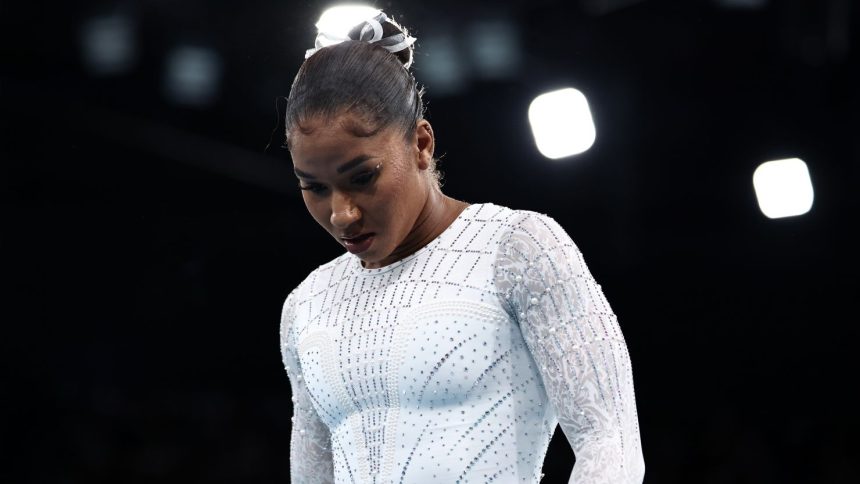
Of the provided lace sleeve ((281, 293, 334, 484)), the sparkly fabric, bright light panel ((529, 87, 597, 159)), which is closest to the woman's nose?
the sparkly fabric

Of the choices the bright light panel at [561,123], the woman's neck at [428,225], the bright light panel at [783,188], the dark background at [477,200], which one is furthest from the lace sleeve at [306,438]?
the bright light panel at [783,188]

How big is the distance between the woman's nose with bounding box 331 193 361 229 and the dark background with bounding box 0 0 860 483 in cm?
138

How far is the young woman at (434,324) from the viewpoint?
95cm

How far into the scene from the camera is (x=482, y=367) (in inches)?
38.8

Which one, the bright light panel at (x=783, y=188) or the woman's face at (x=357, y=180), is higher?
the woman's face at (x=357, y=180)

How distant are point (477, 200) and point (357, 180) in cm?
148

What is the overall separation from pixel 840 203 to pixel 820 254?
12 cm

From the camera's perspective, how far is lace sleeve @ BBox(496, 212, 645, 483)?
917mm

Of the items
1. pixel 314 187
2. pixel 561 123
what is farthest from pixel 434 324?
pixel 561 123

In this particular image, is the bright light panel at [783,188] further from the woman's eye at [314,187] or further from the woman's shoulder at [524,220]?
the woman's eye at [314,187]

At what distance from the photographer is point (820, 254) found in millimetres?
2479

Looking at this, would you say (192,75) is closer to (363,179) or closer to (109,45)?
(109,45)

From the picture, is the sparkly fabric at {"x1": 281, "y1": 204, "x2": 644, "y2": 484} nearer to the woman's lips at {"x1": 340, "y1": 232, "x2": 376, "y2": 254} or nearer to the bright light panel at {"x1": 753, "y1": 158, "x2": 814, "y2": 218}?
the woman's lips at {"x1": 340, "y1": 232, "x2": 376, "y2": 254}

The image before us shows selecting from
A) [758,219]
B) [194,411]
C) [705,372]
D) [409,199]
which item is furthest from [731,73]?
[409,199]
